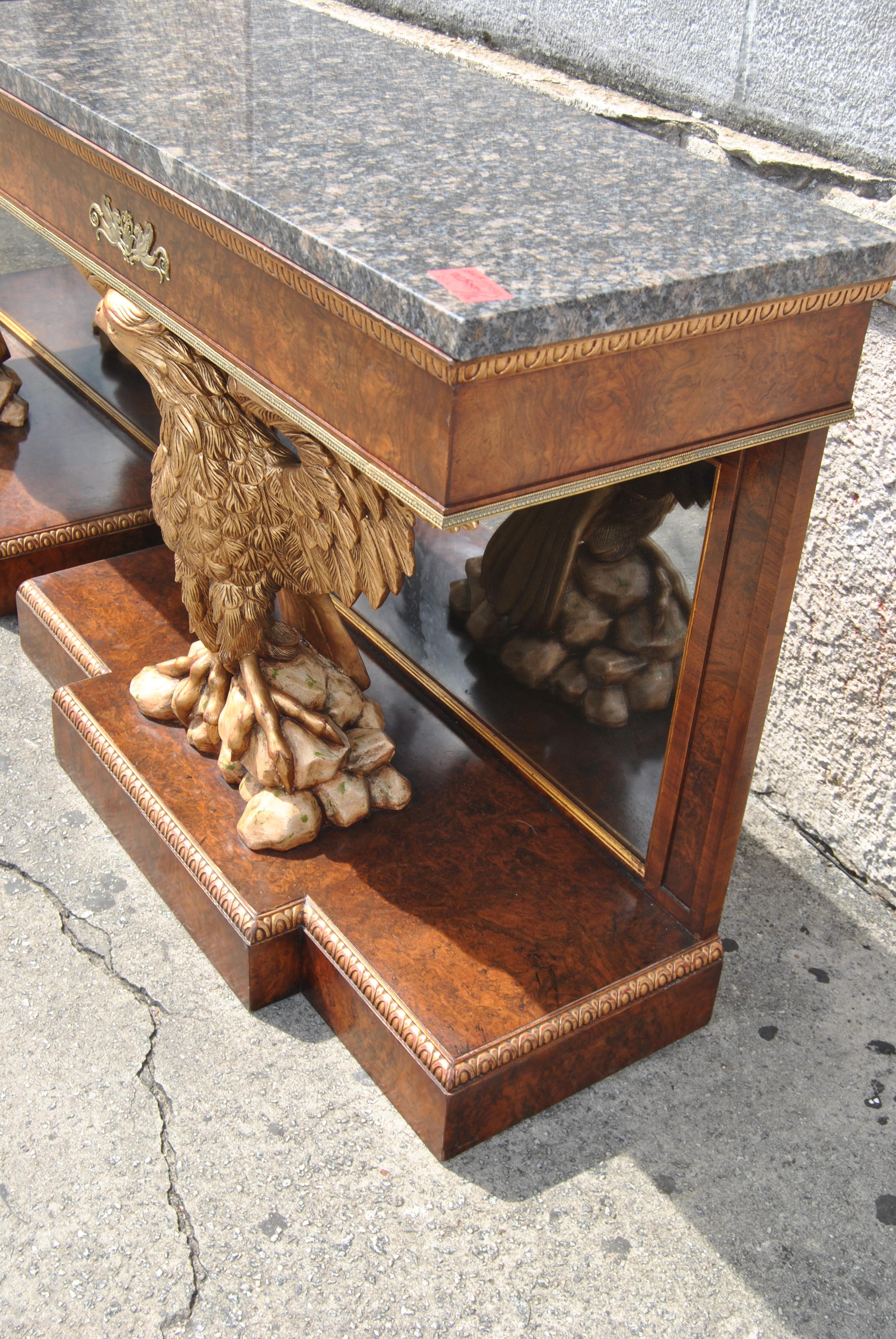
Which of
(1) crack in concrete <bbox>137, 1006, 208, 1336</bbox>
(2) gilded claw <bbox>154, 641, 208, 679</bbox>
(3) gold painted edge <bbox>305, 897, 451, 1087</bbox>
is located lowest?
(1) crack in concrete <bbox>137, 1006, 208, 1336</bbox>

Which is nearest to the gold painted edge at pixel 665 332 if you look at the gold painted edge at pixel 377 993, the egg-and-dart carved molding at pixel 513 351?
the egg-and-dart carved molding at pixel 513 351

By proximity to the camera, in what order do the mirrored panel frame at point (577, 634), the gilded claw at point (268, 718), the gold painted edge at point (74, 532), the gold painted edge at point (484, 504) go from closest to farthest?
the gold painted edge at point (484, 504) → the mirrored panel frame at point (577, 634) → the gilded claw at point (268, 718) → the gold painted edge at point (74, 532)

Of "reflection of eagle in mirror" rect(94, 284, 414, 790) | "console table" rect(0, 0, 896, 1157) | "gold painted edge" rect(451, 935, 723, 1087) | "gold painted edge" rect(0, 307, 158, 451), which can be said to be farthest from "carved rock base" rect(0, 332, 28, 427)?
"gold painted edge" rect(451, 935, 723, 1087)

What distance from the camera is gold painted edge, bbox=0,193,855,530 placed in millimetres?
1193

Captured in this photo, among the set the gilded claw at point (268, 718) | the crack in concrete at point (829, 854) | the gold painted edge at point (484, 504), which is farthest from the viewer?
the crack in concrete at point (829, 854)

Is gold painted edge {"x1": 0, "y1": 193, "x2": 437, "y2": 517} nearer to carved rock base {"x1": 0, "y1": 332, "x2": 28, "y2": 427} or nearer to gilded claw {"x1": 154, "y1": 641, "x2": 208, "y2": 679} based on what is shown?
gilded claw {"x1": 154, "y1": 641, "x2": 208, "y2": 679}

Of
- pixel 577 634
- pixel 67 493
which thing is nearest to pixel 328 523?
pixel 577 634

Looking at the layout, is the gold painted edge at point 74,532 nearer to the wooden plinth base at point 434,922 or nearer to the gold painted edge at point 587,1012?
the wooden plinth base at point 434,922

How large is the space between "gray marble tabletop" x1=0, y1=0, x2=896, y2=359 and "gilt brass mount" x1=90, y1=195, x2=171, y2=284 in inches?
3.4

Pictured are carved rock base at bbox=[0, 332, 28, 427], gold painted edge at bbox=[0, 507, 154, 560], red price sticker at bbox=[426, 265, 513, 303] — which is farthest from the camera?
carved rock base at bbox=[0, 332, 28, 427]

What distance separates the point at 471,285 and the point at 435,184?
34 centimetres

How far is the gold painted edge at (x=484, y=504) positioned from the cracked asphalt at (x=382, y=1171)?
2.68ft

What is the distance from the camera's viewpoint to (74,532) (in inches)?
101

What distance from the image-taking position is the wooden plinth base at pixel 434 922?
1608mm
